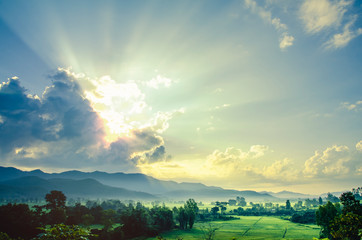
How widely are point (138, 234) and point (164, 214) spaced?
2417 centimetres

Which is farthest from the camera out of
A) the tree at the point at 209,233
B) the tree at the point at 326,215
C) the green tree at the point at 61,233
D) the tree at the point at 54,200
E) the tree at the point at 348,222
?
the tree at the point at 54,200

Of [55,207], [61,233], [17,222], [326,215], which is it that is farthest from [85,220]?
[326,215]

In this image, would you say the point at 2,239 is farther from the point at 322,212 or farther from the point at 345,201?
the point at 322,212

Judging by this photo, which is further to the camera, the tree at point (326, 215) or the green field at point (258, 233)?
the green field at point (258, 233)

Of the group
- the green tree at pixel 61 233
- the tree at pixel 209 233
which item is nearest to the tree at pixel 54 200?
the tree at pixel 209 233

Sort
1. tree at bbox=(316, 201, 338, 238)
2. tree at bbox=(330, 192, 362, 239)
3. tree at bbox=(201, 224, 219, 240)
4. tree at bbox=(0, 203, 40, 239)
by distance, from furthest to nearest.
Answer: tree at bbox=(316, 201, 338, 238)
tree at bbox=(0, 203, 40, 239)
tree at bbox=(201, 224, 219, 240)
tree at bbox=(330, 192, 362, 239)

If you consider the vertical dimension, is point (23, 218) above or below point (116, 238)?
above

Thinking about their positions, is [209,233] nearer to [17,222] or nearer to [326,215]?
[326,215]

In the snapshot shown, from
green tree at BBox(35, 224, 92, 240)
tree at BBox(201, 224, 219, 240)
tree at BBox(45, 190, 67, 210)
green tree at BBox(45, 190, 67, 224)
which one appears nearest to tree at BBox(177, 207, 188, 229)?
tree at BBox(201, 224, 219, 240)

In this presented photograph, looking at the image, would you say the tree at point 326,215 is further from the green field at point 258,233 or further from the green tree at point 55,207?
the green tree at point 55,207

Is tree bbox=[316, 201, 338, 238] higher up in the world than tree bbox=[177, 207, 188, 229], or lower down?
higher up

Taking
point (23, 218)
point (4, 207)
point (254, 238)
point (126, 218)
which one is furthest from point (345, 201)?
point (4, 207)

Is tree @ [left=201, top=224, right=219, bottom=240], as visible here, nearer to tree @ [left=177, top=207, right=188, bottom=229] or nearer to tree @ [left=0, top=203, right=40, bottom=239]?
tree @ [left=177, top=207, right=188, bottom=229]

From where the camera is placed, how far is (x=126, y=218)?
105 metres
